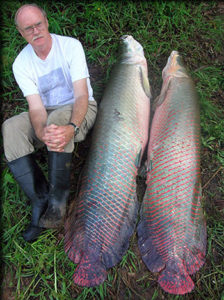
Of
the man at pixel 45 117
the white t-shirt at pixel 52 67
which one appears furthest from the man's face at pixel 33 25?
the white t-shirt at pixel 52 67

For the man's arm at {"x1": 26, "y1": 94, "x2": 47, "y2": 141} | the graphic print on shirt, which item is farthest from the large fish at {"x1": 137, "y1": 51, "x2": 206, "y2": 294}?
the man's arm at {"x1": 26, "y1": 94, "x2": 47, "y2": 141}


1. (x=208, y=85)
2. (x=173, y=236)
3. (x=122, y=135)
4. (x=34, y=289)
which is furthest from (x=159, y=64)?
(x=34, y=289)

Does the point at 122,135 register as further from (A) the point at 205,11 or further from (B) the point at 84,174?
(A) the point at 205,11

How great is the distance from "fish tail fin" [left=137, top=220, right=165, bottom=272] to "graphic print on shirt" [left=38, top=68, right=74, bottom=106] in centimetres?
181

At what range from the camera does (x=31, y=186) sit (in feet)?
10.1

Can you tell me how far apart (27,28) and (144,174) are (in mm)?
2132

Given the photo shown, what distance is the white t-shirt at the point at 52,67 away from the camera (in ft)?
9.91

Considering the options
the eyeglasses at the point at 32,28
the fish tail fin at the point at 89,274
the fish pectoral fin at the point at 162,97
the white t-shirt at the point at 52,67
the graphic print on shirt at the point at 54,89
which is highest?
the eyeglasses at the point at 32,28

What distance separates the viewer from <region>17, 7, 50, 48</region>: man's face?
2.76 metres

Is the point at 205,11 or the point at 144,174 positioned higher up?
the point at 205,11

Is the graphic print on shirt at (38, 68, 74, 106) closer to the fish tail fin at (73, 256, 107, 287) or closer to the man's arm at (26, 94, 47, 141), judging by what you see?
the man's arm at (26, 94, 47, 141)

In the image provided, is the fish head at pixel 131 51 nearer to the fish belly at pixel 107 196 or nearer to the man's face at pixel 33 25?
the fish belly at pixel 107 196

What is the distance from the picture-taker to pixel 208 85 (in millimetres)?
3826

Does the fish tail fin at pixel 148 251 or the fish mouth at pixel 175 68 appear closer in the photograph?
the fish tail fin at pixel 148 251
